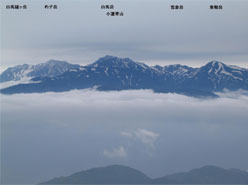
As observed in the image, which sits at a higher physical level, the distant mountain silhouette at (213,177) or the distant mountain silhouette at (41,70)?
the distant mountain silhouette at (41,70)

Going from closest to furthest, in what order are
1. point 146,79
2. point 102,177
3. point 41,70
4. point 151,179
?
point 41,70, point 151,179, point 102,177, point 146,79

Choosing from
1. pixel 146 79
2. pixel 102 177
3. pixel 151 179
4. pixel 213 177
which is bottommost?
pixel 102 177

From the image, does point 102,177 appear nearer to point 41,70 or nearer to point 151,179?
point 151,179

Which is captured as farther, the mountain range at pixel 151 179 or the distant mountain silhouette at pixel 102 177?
the distant mountain silhouette at pixel 102 177

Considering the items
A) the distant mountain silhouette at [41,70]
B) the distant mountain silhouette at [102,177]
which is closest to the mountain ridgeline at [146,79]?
the distant mountain silhouette at [41,70]

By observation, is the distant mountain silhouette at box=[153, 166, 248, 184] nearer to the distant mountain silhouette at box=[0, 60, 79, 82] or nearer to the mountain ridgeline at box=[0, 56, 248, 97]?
the mountain ridgeline at box=[0, 56, 248, 97]

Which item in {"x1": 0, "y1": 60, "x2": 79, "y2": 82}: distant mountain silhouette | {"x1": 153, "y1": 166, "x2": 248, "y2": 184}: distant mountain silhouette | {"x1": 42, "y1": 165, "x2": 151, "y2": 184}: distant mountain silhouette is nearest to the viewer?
{"x1": 0, "y1": 60, "x2": 79, "y2": 82}: distant mountain silhouette

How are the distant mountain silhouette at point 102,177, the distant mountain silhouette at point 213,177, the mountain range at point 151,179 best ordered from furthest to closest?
1. the distant mountain silhouette at point 102,177
2. the mountain range at point 151,179
3. the distant mountain silhouette at point 213,177

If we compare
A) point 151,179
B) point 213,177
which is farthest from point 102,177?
point 213,177

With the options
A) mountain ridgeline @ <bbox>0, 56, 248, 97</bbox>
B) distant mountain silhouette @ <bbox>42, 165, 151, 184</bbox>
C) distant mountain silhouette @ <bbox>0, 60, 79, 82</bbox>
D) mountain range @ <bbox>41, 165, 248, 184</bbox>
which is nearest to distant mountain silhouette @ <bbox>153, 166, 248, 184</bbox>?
mountain range @ <bbox>41, 165, 248, 184</bbox>

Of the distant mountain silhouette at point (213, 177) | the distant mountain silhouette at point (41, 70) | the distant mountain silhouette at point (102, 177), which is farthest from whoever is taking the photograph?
the distant mountain silhouette at point (102, 177)

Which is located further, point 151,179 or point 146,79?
point 146,79

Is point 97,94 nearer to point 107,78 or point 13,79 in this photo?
point 107,78

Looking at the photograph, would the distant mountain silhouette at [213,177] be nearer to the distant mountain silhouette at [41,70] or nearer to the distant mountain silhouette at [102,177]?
the distant mountain silhouette at [102,177]
